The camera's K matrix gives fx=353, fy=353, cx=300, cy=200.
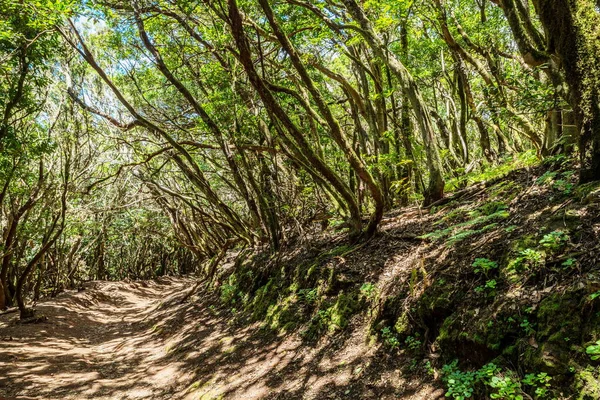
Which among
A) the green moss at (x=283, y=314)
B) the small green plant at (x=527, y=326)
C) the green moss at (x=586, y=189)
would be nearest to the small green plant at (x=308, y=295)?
the green moss at (x=283, y=314)

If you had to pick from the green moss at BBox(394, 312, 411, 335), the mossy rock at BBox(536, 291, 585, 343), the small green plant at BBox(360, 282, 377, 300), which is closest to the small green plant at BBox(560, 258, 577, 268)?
the mossy rock at BBox(536, 291, 585, 343)

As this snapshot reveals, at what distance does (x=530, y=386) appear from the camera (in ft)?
8.56

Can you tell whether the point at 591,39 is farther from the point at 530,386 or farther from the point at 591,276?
the point at 530,386

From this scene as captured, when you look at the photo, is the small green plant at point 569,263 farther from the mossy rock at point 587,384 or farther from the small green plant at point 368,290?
the small green plant at point 368,290

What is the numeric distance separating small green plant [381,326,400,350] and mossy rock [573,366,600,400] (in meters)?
1.94

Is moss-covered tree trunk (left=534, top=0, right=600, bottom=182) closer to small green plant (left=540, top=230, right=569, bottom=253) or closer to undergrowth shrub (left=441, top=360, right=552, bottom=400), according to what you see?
small green plant (left=540, top=230, right=569, bottom=253)

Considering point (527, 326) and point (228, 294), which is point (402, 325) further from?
point (228, 294)

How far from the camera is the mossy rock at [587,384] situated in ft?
7.35

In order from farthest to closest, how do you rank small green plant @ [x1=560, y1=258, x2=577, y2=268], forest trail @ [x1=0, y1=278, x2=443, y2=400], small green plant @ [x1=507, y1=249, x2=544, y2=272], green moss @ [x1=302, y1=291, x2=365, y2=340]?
green moss @ [x1=302, y1=291, x2=365, y2=340] → forest trail @ [x1=0, y1=278, x2=443, y2=400] → small green plant @ [x1=507, y1=249, x2=544, y2=272] → small green plant @ [x1=560, y1=258, x2=577, y2=268]

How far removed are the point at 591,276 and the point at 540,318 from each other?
496 mm

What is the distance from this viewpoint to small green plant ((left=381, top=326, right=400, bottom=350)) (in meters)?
4.12

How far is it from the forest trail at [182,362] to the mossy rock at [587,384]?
1.18 m

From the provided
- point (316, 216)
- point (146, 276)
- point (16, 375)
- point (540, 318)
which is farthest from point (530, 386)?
point (146, 276)

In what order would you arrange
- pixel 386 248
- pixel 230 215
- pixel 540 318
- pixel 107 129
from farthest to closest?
pixel 107 129
pixel 230 215
pixel 386 248
pixel 540 318
